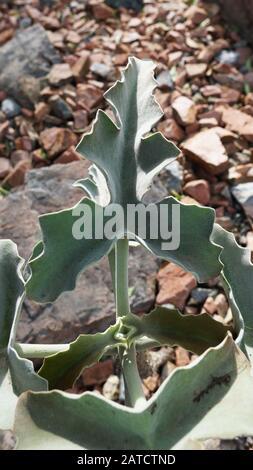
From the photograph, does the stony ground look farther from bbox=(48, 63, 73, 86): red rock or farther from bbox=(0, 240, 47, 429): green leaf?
bbox=(0, 240, 47, 429): green leaf

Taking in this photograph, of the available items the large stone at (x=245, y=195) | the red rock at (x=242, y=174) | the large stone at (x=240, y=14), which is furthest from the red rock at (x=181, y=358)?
the large stone at (x=240, y=14)

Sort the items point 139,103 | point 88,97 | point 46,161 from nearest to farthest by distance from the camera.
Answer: point 139,103 → point 46,161 → point 88,97

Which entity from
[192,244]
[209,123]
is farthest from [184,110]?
[192,244]

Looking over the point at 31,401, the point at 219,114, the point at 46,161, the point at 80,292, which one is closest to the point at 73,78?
the point at 46,161

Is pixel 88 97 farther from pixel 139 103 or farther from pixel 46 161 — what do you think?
pixel 139 103

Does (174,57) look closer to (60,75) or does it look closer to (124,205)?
(60,75)

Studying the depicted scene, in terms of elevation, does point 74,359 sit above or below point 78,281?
above
